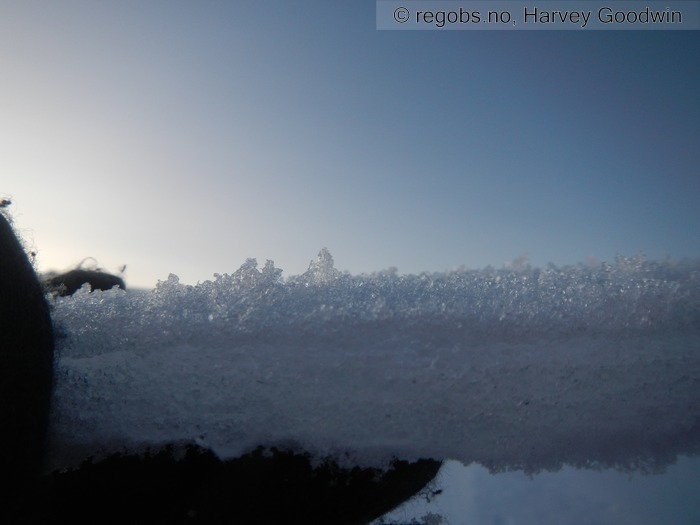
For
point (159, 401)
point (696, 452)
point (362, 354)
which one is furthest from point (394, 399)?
point (696, 452)

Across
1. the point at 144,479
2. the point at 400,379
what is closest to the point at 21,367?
the point at 144,479

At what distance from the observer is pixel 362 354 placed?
0.63m

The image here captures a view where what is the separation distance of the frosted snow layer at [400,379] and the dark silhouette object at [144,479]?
0.02m

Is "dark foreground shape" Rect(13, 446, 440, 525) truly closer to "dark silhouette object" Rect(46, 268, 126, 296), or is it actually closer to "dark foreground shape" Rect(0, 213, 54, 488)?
"dark foreground shape" Rect(0, 213, 54, 488)

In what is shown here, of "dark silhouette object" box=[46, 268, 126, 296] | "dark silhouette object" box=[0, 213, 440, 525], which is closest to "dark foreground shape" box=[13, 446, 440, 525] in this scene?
"dark silhouette object" box=[0, 213, 440, 525]

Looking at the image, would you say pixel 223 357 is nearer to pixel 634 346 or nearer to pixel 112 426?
pixel 112 426

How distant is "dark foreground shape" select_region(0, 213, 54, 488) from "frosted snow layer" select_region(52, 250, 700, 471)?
26 mm

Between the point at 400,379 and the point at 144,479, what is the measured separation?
1.27 ft

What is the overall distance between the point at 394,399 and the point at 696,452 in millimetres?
477

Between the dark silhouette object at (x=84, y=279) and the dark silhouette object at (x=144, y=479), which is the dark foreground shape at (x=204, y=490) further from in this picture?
the dark silhouette object at (x=84, y=279)

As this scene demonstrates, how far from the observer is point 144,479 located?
61 centimetres

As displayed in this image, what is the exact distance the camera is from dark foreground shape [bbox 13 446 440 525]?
1.95 ft

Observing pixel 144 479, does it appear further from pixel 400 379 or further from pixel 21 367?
pixel 400 379

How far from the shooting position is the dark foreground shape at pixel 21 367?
1.87 feet
